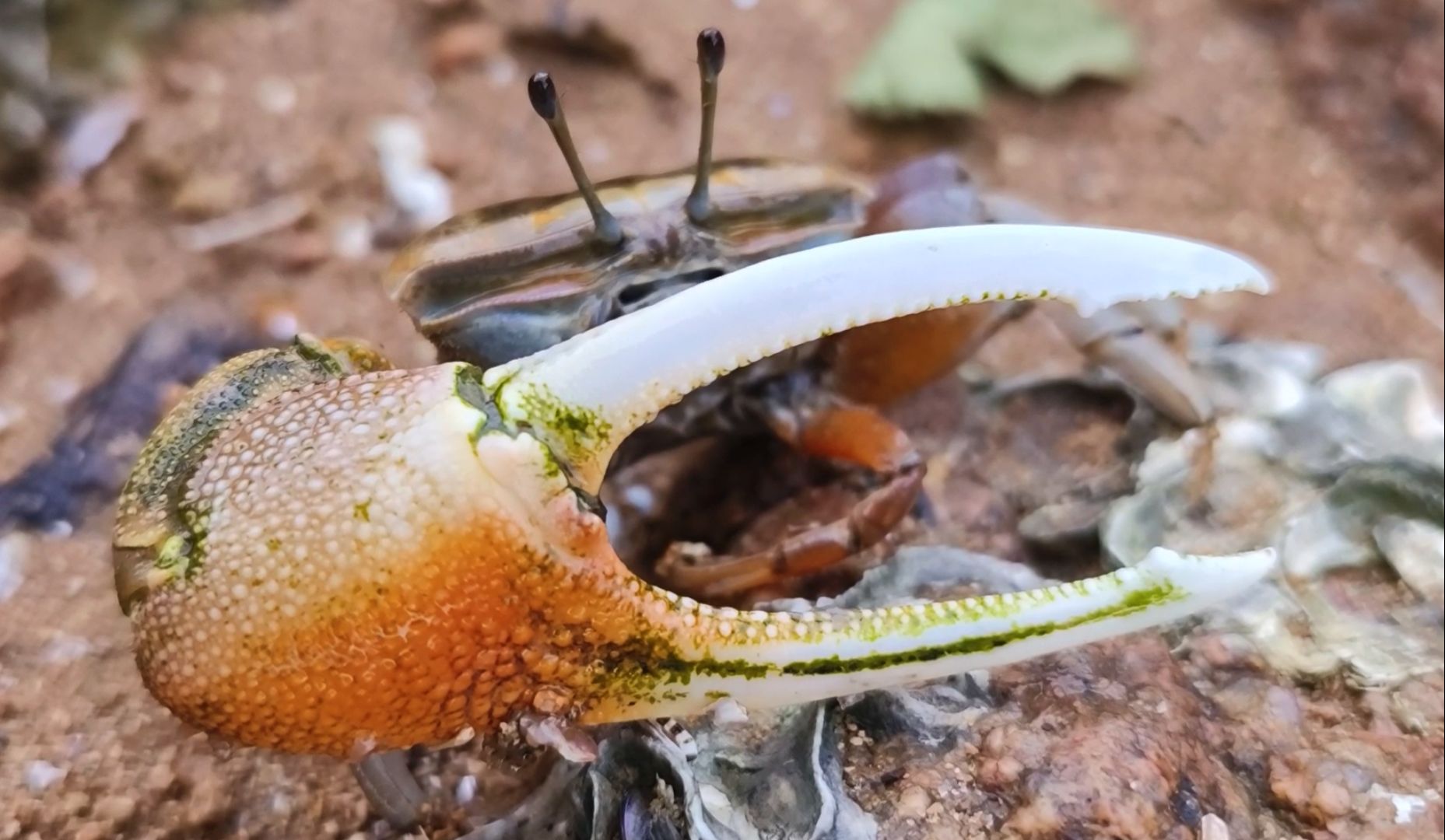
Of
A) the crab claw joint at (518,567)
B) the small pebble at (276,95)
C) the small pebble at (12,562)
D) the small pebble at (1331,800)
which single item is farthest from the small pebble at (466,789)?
the small pebble at (276,95)

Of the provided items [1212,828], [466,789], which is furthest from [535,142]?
[1212,828]

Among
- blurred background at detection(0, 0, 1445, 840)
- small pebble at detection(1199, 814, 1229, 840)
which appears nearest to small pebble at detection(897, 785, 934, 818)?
small pebble at detection(1199, 814, 1229, 840)

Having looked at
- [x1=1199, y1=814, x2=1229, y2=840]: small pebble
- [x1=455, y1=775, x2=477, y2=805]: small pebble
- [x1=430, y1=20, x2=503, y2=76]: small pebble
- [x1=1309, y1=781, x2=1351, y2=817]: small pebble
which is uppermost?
[x1=430, y1=20, x2=503, y2=76]: small pebble

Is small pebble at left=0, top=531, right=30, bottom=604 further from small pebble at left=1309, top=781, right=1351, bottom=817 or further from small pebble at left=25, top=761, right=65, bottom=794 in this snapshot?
small pebble at left=1309, top=781, right=1351, bottom=817

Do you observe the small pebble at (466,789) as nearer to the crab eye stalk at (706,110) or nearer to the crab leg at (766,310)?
the crab leg at (766,310)

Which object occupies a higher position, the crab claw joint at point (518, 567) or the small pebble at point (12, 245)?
the crab claw joint at point (518, 567)

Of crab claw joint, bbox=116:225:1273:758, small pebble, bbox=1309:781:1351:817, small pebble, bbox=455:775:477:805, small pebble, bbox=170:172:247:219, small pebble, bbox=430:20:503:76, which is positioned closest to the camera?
crab claw joint, bbox=116:225:1273:758

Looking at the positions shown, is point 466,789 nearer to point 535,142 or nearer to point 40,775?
point 40,775
